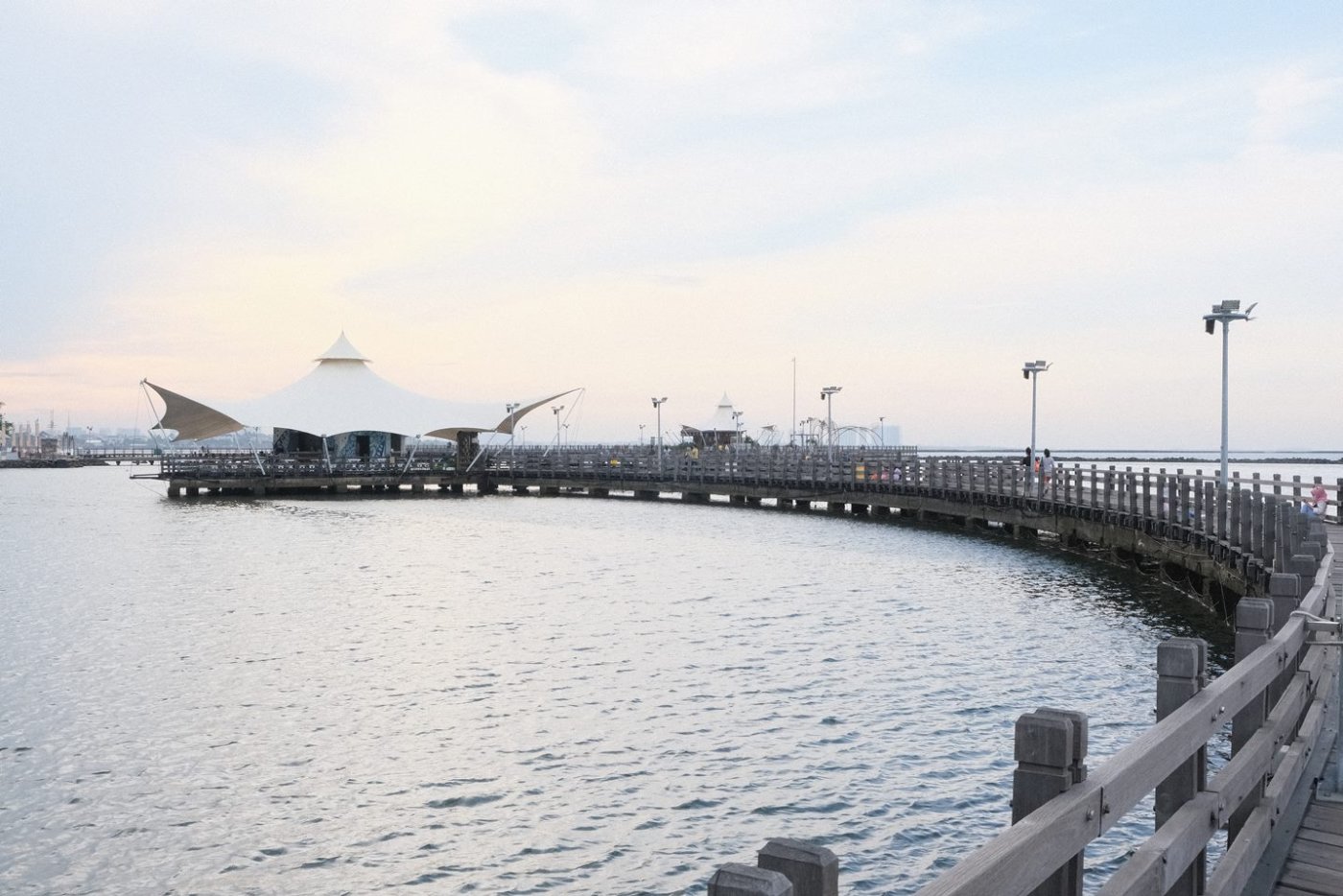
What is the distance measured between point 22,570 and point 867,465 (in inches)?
1396

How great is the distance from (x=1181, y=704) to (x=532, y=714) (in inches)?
434

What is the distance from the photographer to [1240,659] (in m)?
5.26

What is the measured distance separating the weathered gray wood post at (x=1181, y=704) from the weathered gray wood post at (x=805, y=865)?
2.50 m

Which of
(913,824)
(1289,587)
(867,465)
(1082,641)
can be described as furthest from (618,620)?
(867,465)

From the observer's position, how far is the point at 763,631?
1994cm

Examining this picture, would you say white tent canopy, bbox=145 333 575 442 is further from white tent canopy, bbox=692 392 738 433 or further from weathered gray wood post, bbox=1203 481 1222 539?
weathered gray wood post, bbox=1203 481 1222 539

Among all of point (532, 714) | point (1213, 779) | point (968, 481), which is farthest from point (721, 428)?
point (1213, 779)

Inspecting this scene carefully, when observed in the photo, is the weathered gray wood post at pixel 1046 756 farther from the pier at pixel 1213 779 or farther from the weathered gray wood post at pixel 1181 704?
the weathered gray wood post at pixel 1181 704

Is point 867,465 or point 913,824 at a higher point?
point 867,465

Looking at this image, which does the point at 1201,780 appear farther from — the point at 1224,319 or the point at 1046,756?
the point at 1224,319

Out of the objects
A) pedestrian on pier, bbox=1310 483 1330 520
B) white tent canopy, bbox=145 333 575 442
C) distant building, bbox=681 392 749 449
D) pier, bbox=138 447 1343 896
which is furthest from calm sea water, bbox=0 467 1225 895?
distant building, bbox=681 392 749 449

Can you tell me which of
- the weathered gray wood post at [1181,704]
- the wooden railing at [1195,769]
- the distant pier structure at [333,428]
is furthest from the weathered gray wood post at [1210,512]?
the distant pier structure at [333,428]

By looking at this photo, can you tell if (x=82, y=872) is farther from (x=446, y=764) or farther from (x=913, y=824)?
(x=913, y=824)

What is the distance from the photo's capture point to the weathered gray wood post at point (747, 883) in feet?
5.98
